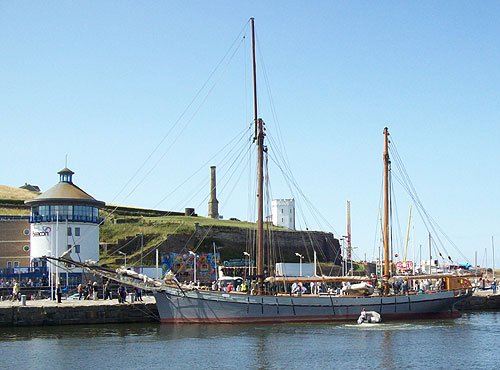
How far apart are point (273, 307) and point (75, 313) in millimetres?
11990

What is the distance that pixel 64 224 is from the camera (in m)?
58.4

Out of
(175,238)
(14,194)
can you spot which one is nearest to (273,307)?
(175,238)

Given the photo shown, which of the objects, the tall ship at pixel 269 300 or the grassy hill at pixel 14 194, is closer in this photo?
the tall ship at pixel 269 300

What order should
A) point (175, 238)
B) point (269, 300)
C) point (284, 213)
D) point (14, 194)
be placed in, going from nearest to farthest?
point (269, 300)
point (175, 238)
point (14, 194)
point (284, 213)

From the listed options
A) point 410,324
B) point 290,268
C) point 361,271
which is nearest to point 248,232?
point 290,268

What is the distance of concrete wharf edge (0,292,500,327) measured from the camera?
130 feet

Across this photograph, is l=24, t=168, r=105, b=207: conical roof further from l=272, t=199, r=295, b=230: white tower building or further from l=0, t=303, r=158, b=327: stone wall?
l=272, t=199, r=295, b=230: white tower building

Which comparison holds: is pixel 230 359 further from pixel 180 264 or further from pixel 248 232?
pixel 248 232

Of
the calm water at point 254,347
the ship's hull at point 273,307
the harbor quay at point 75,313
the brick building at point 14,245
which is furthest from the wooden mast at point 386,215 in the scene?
the brick building at point 14,245

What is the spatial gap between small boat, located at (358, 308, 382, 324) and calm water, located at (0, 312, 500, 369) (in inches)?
42.0

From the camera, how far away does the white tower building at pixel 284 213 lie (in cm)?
12106

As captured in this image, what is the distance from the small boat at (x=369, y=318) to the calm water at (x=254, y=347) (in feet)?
3.50

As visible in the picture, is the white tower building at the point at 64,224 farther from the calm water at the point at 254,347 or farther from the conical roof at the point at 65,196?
the calm water at the point at 254,347

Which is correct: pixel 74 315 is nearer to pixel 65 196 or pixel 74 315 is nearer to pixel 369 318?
pixel 369 318
